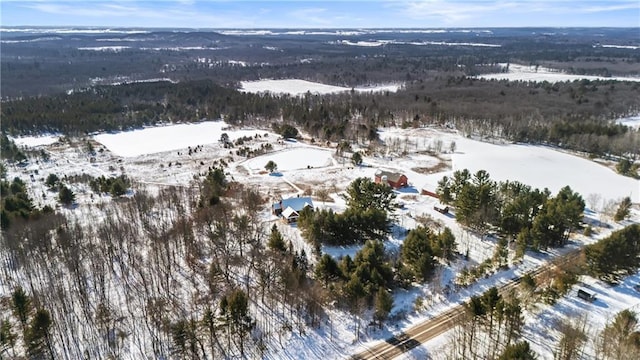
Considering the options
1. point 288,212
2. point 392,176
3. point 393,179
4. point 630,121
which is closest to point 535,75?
point 630,121

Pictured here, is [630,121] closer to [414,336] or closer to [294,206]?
[294,206]

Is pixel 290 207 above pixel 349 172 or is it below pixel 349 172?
above

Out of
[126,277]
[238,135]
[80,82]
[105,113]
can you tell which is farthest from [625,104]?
[80,82]

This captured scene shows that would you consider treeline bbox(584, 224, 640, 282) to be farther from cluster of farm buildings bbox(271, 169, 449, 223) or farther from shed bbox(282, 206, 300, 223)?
shed bbox(282, 206, 300, 223)

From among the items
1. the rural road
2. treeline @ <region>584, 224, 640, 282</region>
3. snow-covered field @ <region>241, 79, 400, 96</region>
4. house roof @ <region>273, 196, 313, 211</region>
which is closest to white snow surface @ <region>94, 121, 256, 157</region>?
house roof @ <region>273, 196, 313, 211</region>

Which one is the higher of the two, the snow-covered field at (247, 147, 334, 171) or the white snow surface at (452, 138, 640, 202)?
the white snow surface at (452, 138, 640, 202)

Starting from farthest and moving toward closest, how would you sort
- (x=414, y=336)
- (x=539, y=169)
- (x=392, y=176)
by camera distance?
(x=539, y=169) → (x=392, y=176) → (x=414, y=336)
